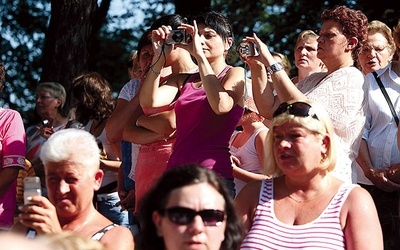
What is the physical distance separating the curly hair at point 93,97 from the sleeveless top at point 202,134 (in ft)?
7.53

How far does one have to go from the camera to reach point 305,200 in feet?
16.4

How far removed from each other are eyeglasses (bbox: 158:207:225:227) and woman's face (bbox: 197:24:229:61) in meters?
2.24

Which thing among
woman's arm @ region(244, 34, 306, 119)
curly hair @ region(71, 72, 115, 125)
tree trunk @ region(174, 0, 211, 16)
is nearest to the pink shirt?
curly hair @ region(71, 72, 115, 125)

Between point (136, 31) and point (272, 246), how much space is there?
15455mm

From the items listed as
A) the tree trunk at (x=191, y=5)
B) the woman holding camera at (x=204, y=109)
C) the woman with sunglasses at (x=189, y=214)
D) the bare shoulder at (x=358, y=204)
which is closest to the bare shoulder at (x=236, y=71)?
the woman holding camera at (x=204, y=109)

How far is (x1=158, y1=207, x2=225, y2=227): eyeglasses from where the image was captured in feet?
13.0

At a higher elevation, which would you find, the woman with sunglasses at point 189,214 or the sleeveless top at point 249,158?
the woman with sunglasses at point 189,214

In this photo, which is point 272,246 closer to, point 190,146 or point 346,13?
point 190,146

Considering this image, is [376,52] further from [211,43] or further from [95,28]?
[95,28]

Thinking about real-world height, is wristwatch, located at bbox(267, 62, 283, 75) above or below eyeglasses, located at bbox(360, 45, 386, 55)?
above

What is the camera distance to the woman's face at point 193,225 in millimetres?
3961

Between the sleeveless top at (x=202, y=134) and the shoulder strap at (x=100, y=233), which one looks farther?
the sleeveless top at (x=202, y=134)

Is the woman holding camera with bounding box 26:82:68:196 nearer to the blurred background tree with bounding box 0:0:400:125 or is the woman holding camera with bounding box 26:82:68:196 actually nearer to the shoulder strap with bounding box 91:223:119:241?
the blurred background tree with bounding box 0:0:400:125

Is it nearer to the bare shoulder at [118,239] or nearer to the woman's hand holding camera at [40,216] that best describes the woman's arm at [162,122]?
the bare shoulder at [118,239]
